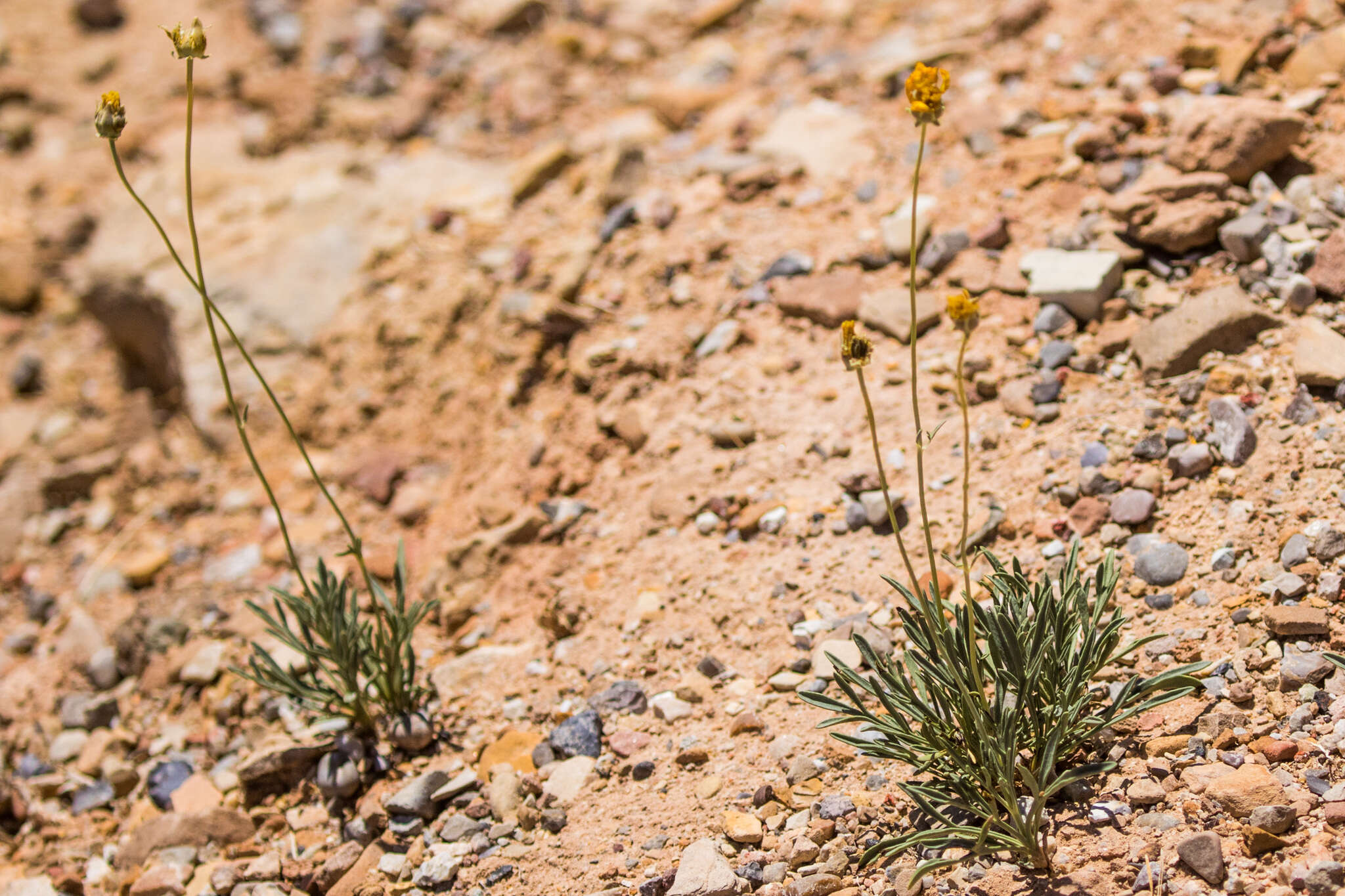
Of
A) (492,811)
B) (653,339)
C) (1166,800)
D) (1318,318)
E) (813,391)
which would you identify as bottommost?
(1166,800)

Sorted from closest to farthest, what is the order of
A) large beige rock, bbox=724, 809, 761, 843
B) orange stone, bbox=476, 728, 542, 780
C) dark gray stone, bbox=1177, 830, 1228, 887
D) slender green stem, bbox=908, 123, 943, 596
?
slender green stem, bbox=908, 123, 943, 596 < dark gray stone, bbox=1177, 830, 1228, 887 < large beige rock, bbox=724, 809, 761, 843 < orange stone, bbox=476, 728, 542, 780

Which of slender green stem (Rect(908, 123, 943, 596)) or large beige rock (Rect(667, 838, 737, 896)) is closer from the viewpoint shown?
slender green stem (Rect(908, 123, 943, 596))

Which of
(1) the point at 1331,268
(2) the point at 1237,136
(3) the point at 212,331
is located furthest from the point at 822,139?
(3) the point at 212,331

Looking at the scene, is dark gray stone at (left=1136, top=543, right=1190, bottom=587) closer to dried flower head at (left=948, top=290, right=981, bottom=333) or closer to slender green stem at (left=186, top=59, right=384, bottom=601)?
dried flower head at (left=948, top=290, right=981, bottom=333)

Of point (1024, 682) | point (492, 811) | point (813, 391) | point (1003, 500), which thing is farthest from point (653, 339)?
point (1024, 682)

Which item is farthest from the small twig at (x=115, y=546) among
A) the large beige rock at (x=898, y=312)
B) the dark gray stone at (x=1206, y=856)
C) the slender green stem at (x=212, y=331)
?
the dark gray stone at (x=1206, y=856)

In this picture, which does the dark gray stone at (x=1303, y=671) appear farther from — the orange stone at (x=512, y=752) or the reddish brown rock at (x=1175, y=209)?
the orange stone at (x=512, y=752)

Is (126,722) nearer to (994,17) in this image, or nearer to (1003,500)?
(1003,500)

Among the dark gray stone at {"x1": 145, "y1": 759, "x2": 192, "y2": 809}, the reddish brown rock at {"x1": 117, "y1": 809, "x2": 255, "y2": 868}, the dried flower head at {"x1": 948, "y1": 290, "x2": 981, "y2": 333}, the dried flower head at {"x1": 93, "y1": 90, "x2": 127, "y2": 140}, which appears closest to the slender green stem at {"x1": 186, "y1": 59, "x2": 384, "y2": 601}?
the dried flower head at {"x1": 93, "y1": 90, "x2": 127, "y2": 140}
